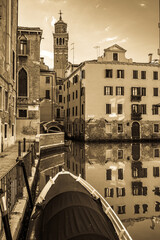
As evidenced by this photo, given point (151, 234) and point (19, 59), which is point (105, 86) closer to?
point (19, 59)

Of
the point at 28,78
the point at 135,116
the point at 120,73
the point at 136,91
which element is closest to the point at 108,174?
the point at 28,78

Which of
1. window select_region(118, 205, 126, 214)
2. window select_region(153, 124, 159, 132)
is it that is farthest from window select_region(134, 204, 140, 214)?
window select_region(153, 124, 159, 132)

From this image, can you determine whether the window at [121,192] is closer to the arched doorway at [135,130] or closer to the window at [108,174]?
the window at [108,174]

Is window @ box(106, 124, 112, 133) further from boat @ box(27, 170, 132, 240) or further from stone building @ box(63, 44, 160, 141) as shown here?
boat @ box(27, 170, 132, 240)

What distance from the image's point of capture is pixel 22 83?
2580cm

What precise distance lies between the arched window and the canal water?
977 centimetres

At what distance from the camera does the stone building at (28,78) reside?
2545cm

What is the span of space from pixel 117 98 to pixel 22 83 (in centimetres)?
1485

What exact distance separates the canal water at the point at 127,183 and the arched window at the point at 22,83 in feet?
32.1

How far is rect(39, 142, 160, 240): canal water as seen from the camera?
717 centimetres

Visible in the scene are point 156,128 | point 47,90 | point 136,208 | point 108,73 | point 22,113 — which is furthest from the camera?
point 47,90

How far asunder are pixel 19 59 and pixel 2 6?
8.61 metres

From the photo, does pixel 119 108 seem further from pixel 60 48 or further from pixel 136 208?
pixel 60 48

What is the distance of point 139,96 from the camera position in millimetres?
34688
